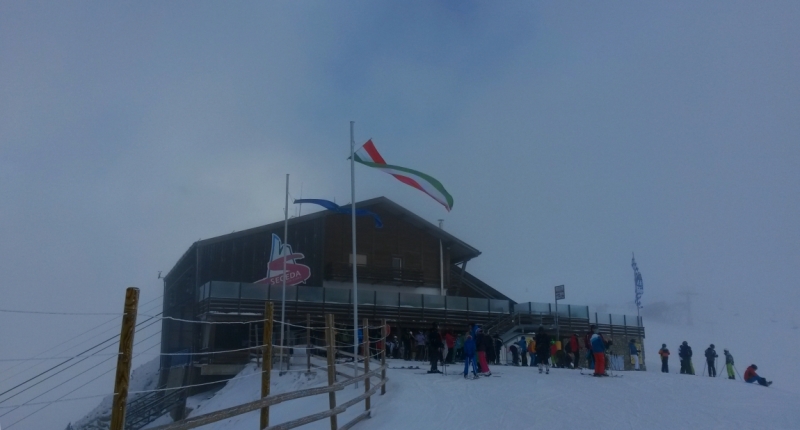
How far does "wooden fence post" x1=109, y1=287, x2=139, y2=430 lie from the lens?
6000 mm

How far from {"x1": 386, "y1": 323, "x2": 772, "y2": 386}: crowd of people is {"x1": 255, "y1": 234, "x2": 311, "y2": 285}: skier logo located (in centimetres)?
491

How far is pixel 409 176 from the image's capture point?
19219 millimetres

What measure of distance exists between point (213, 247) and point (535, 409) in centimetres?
2160

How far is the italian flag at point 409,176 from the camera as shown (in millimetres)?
18797

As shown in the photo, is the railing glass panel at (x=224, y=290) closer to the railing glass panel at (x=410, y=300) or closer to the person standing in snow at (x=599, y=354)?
the railing glass panel at (x=410, y=300)

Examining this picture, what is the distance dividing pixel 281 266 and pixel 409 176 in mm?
8425

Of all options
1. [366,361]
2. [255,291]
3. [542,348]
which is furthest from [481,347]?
[255,291]

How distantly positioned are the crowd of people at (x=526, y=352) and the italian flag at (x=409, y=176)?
13.0 ft

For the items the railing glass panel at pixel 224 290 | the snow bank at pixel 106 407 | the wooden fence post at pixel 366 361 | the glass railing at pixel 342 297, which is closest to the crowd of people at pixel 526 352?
the glass railing at pixel 342 297

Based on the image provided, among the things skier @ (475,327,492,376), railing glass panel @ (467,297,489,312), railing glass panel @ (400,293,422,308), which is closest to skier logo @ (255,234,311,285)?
railing glass panel @ (400,293,422,308)

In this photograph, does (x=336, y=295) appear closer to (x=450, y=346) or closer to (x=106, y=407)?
(x=450, y=346)

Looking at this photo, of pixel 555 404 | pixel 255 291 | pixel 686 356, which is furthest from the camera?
pixel 255 291

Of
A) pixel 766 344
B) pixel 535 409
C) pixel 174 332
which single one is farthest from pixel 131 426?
pixel 766 344

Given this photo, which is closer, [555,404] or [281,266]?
[555,404]
